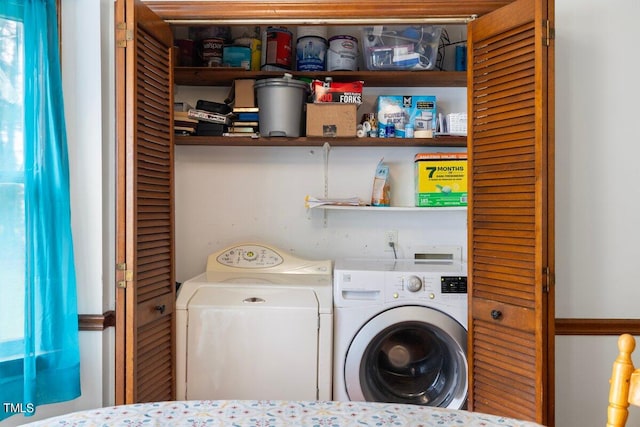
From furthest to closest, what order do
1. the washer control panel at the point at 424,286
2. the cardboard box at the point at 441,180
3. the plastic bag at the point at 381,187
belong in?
the plastic bag at the point at 381,187, the cardboard box at the point at 441,180, the washer control panel at the point at 424,286

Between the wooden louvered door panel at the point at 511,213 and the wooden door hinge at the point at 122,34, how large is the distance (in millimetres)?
1441

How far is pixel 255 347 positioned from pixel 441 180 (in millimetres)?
1347

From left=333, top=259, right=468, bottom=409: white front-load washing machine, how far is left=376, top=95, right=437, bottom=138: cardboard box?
2.62 feet

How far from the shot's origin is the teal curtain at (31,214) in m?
1.88

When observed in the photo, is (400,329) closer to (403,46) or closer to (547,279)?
(547,279)

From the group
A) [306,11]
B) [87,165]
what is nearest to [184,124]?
[87,165]

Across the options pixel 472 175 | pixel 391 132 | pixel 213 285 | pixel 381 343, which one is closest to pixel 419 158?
pixel 391 132

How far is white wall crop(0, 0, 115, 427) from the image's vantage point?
6.93 feet

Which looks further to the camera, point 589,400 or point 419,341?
point 419,341

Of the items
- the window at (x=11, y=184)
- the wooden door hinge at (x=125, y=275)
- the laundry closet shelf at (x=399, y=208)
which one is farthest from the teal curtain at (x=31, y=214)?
the laundry closet shelf at (x=399, y=208)

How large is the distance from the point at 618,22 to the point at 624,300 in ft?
4.14

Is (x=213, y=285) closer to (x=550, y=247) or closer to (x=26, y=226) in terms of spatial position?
(x=26, y=226)

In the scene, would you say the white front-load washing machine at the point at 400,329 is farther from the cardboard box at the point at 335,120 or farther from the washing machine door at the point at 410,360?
the cardboard box at the point at 335,120

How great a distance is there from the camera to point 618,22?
2.25 m
